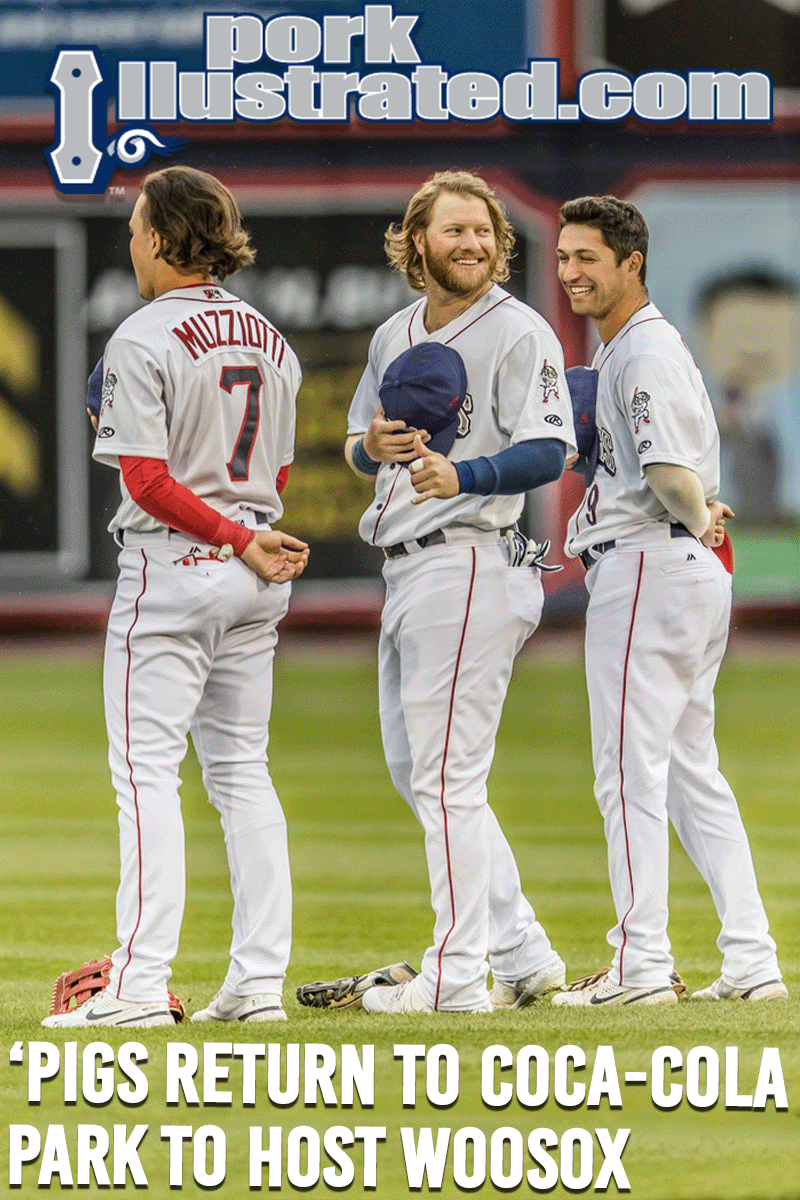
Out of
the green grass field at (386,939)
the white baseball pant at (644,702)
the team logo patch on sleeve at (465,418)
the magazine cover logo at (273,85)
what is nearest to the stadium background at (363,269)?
the green grass field at (386,939)

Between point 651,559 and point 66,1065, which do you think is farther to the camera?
point 651,559

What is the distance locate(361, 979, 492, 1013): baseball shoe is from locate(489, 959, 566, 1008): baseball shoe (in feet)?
0.67

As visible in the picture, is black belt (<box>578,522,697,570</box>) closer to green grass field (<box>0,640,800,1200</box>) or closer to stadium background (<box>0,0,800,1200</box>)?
green grass field (<box>0,640,800,1200</box>)

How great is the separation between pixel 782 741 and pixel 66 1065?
22.9 feet

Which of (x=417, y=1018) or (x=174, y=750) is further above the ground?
(x=174, y=750)

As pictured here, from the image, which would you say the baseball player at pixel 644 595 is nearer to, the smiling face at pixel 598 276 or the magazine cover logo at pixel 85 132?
the smiling face at pixel 598 276

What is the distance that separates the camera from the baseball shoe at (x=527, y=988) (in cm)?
418

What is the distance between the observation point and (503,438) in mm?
3975

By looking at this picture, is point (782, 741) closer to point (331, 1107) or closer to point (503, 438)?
point (503, 438)

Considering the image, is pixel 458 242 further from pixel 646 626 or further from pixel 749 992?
pixel 749 992

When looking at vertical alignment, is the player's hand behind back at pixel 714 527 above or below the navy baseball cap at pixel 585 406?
below

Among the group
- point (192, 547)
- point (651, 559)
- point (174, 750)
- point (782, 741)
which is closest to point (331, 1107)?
point (174, 750)

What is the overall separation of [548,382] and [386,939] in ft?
7.18

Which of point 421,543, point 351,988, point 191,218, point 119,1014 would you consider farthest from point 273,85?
point 119,1014
